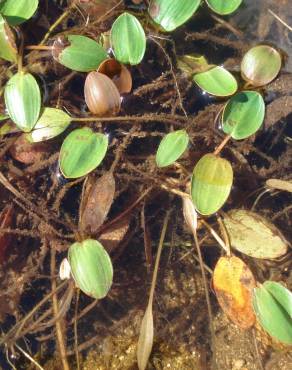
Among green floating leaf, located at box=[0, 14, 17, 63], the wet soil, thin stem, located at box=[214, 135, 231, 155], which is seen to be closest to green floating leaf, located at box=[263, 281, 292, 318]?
the wet soil

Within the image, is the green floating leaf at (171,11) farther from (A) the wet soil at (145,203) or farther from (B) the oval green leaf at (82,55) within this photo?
(B) the oval green leaf at (82,55)

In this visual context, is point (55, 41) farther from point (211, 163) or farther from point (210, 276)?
point (210, 276)

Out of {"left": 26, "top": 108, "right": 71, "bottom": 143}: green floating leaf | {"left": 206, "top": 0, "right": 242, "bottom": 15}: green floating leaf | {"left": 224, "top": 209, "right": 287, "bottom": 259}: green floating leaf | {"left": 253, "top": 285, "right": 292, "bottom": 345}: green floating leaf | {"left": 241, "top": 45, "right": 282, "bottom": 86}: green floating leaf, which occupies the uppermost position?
{"left": 206, "top": 0, "right": 242, "bottom": 15}: green floating leaf

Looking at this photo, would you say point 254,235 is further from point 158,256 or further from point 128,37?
point 128,37

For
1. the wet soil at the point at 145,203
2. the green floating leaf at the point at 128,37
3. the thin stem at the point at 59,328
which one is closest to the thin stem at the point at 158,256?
the wet soil at the point at 145,203

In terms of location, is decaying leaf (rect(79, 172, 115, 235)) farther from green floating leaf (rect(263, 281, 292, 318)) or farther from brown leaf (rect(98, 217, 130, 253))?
green floating leaf (rect(263, 281, 292, 318))
